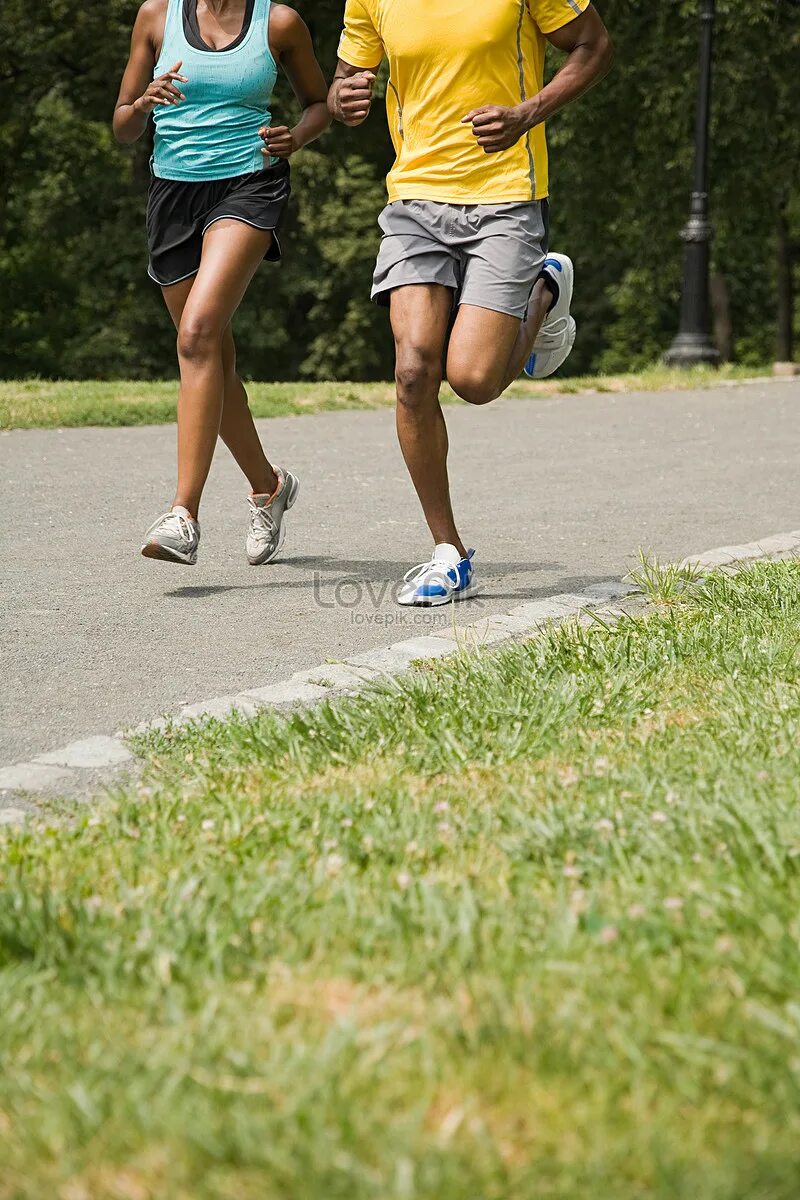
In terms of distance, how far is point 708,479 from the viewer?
9.19 meters

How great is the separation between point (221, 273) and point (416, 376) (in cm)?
87

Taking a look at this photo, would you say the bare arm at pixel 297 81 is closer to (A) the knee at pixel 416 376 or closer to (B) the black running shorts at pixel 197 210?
(B) the black running shorts at pixel 197 210

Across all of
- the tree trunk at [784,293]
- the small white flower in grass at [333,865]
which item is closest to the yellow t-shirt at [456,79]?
the small white flower in grass at [333,865]

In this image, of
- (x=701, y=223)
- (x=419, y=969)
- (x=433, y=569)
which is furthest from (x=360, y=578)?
(x=701, y=223)

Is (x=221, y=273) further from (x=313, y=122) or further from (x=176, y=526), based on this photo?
(x=176, y=526)

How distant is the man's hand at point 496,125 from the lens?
17.1 feet

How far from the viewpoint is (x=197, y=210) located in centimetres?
603

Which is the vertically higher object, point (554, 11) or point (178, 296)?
point (554, 11)

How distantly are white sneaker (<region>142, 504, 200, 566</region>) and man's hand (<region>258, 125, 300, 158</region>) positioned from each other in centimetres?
136

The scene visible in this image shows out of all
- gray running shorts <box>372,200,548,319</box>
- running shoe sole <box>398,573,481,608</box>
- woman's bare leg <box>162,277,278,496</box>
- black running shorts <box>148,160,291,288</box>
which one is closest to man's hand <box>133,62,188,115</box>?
black running shorts <box>148,160,291,288</box>

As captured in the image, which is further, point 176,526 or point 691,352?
point 691,352

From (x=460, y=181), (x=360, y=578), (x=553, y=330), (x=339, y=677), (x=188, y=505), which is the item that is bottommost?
(x=360, y=578)

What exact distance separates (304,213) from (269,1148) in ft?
109

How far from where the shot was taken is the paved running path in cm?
465
